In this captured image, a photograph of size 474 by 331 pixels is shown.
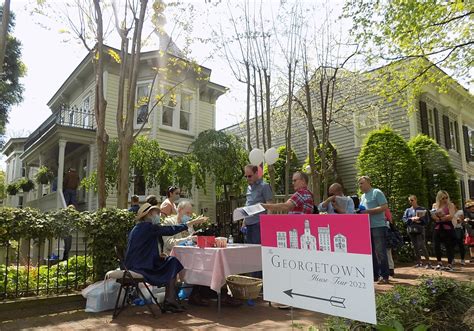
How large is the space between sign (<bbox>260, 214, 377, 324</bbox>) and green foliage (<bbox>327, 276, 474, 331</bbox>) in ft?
1.06

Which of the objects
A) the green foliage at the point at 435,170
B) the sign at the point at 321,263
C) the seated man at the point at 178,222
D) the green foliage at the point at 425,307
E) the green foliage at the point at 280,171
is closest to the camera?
the sign at the point at 321,263

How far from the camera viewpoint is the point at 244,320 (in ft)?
14.5

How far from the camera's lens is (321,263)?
2842 mm

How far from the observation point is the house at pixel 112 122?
46.3 ft

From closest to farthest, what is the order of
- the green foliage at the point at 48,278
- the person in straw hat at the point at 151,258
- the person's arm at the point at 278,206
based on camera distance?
the person's arm at the point at 278,206 < the person in straw hat at the point at 151,258 < the green foliage at the point at 48,278

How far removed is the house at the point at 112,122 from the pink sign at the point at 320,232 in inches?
411

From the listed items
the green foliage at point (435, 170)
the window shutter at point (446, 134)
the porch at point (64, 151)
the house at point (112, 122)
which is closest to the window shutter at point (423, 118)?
the green foliage at point (435, 170)

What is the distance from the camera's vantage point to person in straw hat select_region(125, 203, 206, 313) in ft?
15.6

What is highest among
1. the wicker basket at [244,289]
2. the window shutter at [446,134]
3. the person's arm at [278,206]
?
the window shutter at [446,134]

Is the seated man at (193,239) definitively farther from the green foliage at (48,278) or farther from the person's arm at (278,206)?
the green foliage at (48,278)

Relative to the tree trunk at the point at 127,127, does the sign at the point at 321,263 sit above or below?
below

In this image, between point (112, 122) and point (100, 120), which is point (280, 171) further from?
point (100, 120)

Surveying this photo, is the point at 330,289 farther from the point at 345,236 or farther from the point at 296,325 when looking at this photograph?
the point at 296,325

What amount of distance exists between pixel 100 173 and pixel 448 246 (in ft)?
25.5
